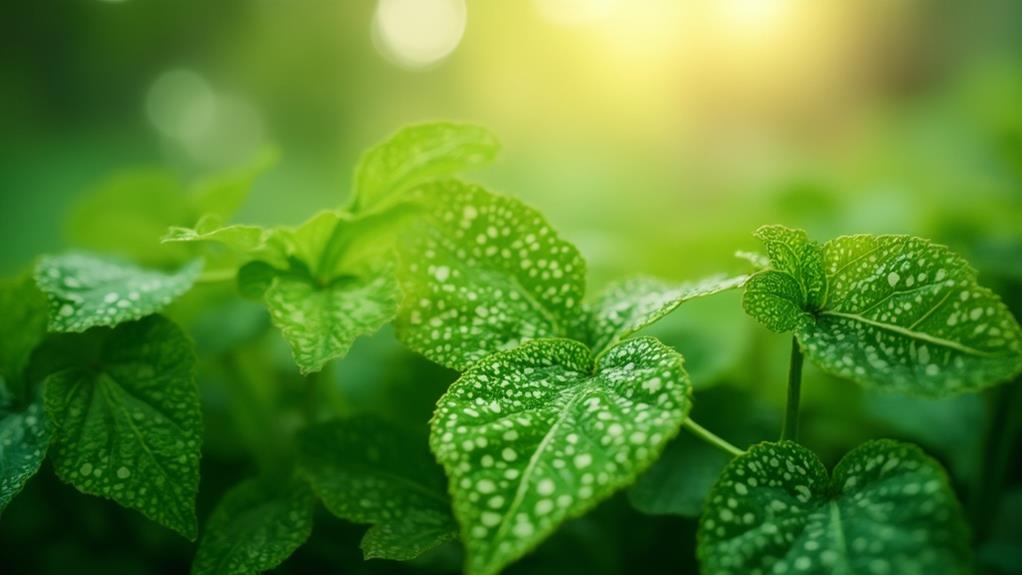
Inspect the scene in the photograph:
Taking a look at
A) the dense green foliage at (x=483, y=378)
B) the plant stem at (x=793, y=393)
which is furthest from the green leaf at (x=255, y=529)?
the plant stem at (x=793, y=393)

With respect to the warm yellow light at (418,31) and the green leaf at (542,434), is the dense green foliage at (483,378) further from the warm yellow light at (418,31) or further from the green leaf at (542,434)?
the warm yellow light at (418,31)

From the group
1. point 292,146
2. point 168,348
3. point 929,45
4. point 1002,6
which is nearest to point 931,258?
point 168,348

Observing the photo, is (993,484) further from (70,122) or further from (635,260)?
(70,122)

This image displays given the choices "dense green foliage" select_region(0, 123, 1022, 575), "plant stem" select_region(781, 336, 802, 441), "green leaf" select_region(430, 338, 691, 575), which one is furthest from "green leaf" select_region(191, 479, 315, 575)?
"plant stem" select_region(781, 336, 802, 441)

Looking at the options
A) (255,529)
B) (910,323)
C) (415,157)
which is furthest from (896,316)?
(255,529)

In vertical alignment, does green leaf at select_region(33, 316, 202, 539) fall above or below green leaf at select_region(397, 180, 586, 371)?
below

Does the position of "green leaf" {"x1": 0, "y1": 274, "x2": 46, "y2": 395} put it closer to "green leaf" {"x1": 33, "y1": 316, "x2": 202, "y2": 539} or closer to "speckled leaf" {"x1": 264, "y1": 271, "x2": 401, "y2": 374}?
"green leaf" {"x1": 33, "y1": 316, "x2": 202, "y2": 539}

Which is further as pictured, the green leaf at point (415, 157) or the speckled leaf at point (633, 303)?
the green leaf at point (415, 157)

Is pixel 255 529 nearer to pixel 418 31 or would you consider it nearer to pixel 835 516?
pixel 835 516
